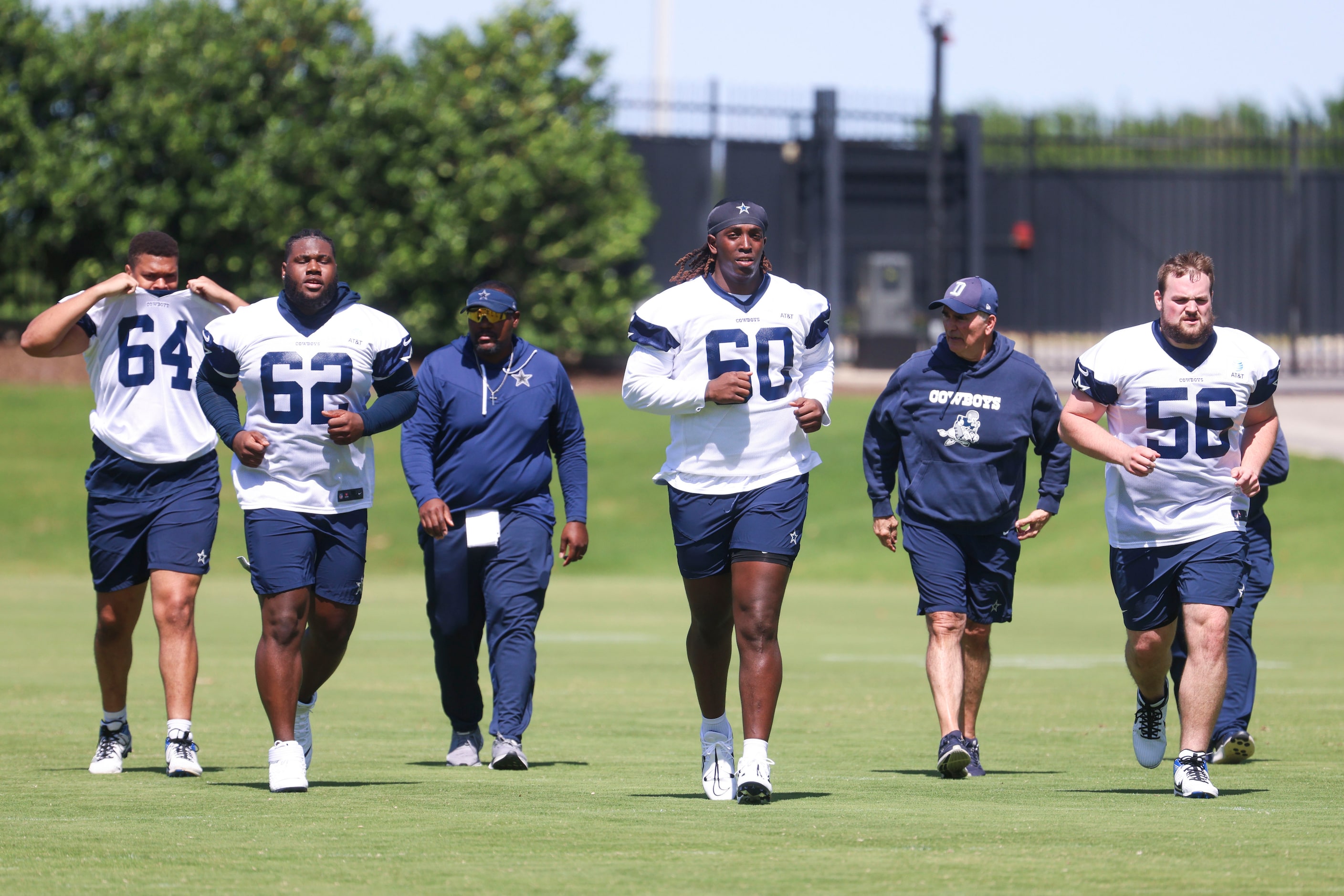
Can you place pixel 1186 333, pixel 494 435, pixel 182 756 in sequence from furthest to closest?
1. pixel 494 435
2. pixel 182 756
3. pixel 1186 333

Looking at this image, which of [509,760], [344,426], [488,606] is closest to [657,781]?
[509,760]

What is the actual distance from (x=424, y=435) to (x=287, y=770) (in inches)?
84.5

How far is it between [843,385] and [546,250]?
17.5 ft

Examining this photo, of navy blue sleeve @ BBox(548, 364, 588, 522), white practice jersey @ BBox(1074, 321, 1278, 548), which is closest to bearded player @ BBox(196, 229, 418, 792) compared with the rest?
navy blue sleeve @ BBox(548, 364, 588, 522)

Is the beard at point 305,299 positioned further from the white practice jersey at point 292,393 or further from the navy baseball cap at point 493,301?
the navy baseball cap at point 493,301

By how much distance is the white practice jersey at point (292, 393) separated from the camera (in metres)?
7.52

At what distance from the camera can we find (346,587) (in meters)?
7.76

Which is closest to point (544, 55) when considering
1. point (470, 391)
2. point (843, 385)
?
point (843, 385)

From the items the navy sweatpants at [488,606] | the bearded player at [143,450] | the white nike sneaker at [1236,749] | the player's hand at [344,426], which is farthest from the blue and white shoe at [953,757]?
the bearded player at [143,450]

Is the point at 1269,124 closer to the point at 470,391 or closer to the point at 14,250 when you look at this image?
the point at 14,250

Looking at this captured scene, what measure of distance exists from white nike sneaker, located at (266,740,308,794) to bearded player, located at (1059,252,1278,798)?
3333 mm

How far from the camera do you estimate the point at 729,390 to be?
23.8 feet

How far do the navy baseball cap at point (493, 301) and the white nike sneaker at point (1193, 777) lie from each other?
11.8 feet

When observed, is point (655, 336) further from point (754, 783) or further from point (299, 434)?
point (754, 783)
